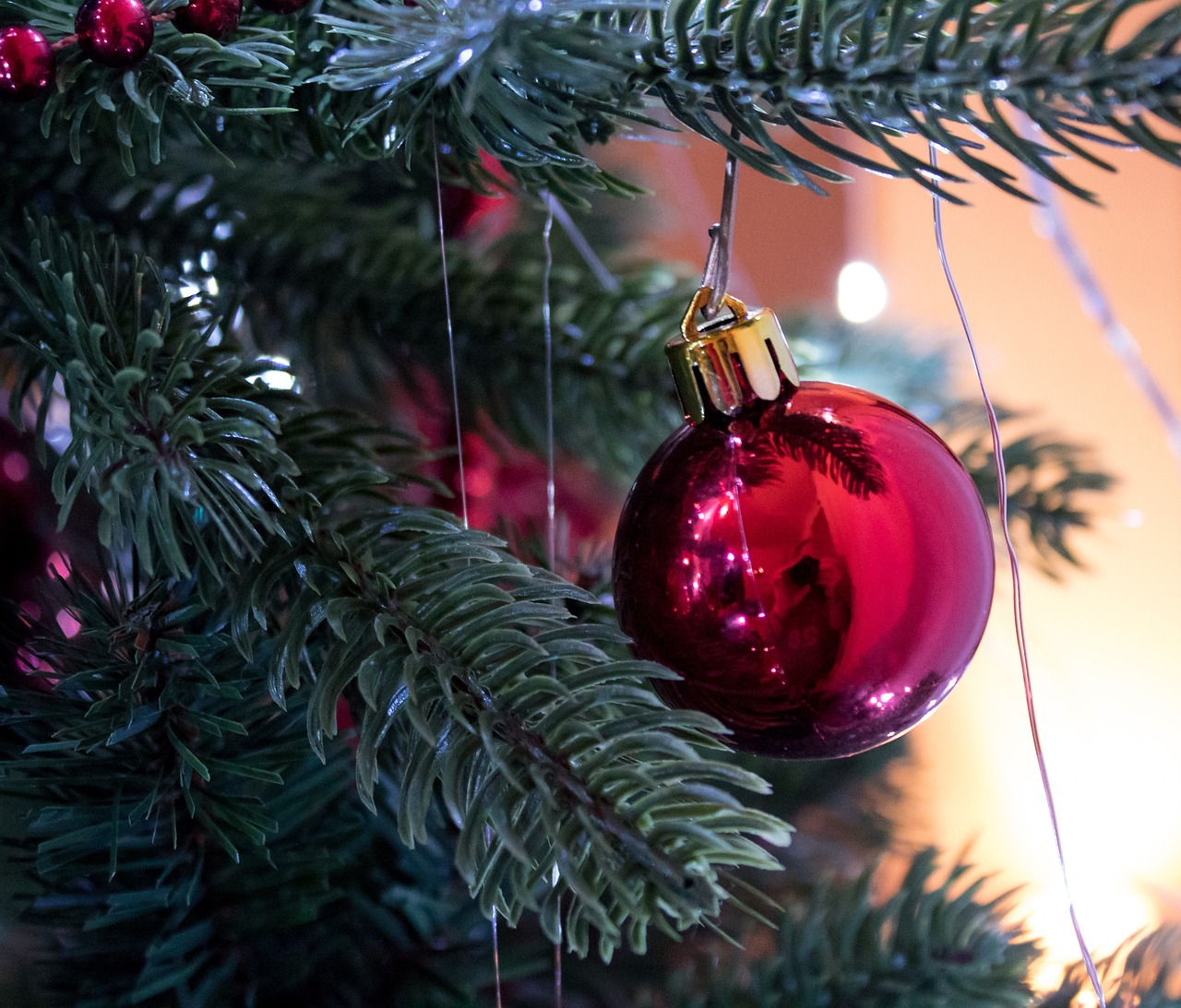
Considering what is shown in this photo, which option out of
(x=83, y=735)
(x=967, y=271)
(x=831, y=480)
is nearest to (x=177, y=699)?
(x=83, y=735)

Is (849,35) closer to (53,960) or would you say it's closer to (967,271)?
(53,960)

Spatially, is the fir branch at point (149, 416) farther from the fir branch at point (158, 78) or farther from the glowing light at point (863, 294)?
the glowing light at point (863, 294)

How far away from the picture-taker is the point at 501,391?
360 mm

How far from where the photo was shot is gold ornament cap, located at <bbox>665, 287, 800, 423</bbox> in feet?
0.70

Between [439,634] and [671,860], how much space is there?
0.21ft

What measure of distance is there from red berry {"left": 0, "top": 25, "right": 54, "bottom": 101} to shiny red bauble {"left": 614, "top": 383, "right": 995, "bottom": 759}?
0.47 feet

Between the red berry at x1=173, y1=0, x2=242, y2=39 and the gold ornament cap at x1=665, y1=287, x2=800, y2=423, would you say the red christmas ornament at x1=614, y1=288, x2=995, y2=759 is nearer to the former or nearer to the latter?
the gold ornament cap at x1=665, y1=287, x2=800, y2=423

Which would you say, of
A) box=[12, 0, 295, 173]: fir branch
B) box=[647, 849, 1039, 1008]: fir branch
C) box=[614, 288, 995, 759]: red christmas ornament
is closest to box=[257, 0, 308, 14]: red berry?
box=[12, 0, 295, 173]: fir branch

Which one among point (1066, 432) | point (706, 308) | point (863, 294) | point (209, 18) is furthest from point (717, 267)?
point (1066, 432)

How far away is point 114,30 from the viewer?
0.61ft

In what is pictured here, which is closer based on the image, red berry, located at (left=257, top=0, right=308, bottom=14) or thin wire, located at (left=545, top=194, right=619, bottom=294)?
red berry, located at (left=257, top=0, right=308, bottom=14)

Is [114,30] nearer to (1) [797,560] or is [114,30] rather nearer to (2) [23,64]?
(2) [23,64]

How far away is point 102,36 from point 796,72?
4.9 inches

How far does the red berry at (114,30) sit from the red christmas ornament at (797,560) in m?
0.12
